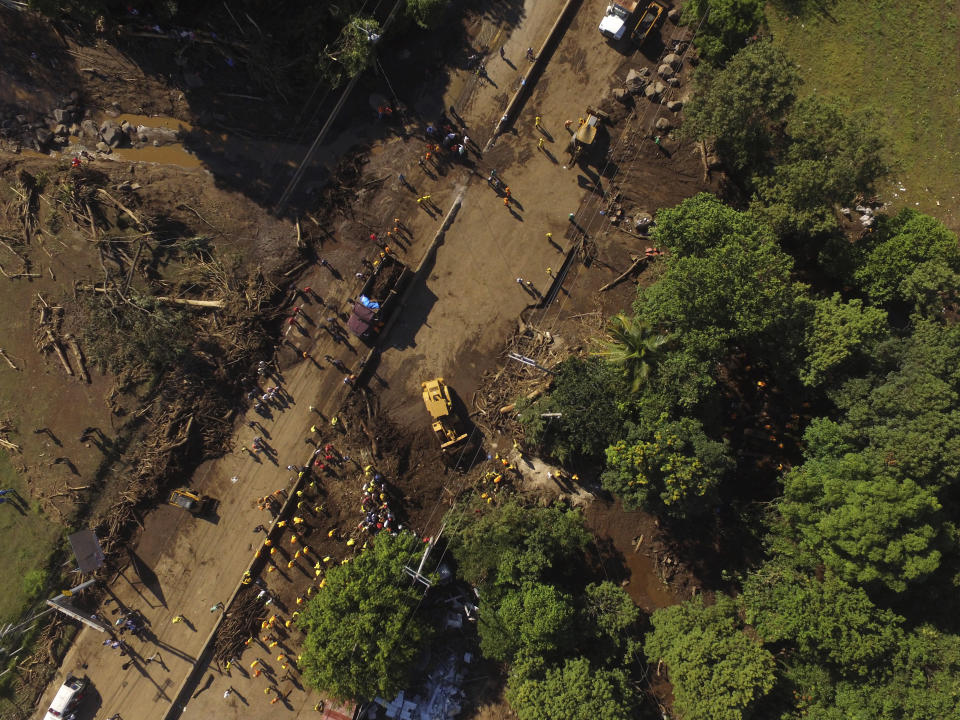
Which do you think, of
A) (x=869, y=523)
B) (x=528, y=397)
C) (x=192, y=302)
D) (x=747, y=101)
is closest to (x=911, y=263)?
(x=747, y=101)

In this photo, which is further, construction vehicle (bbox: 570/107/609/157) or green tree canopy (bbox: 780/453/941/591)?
construction vehicle (bbox: 570/107/609/157)

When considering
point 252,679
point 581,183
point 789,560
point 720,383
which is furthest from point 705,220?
point 252,679

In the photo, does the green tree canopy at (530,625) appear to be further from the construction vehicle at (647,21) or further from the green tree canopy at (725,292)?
the construction vehicle at (647,21)

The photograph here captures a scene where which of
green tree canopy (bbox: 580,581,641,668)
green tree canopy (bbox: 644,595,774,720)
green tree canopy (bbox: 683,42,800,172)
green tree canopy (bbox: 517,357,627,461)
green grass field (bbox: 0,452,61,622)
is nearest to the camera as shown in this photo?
green tree canopy (bbox: 644,595,774,720)

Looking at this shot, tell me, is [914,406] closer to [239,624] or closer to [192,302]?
[239,624]

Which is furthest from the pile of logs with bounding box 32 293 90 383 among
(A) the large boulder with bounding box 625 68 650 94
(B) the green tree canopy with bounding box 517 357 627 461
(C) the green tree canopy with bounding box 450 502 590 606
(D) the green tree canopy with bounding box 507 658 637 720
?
(A) the large boulder with bounding box 625 68 650 94

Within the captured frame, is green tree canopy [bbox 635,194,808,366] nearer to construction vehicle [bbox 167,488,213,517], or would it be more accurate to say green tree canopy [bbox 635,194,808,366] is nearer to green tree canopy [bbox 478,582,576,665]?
green tree canopy [bbox 478,582,576,665]

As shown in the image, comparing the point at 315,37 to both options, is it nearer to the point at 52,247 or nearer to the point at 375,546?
the point at 52,247
